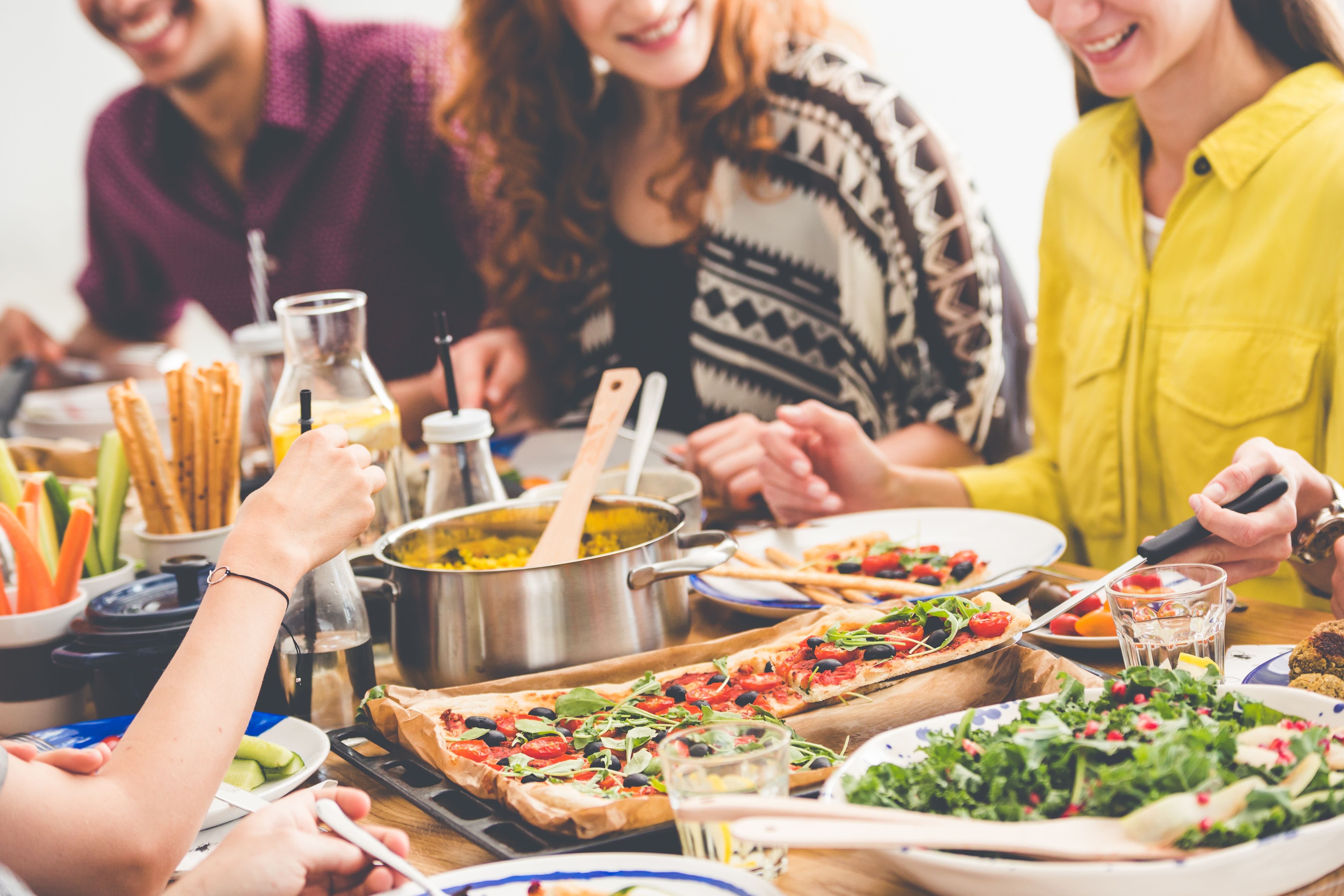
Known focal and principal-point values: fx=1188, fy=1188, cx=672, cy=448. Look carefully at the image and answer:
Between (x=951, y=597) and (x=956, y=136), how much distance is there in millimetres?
3274

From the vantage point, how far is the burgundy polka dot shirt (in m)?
3.35

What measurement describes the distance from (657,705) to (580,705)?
74 millimetres

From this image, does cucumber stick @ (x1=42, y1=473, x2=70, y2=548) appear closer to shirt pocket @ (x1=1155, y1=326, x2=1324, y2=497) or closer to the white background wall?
shirt pocket @ (x1=1155, y1=326, x2=1324, y2=497)

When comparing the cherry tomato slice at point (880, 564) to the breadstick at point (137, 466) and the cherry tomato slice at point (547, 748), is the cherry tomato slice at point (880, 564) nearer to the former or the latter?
the cherry tomato slice at point (547, 748)

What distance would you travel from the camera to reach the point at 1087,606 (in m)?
1.39

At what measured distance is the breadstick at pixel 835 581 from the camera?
1.47 meters

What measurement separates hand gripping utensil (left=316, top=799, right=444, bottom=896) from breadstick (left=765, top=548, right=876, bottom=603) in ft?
2.37

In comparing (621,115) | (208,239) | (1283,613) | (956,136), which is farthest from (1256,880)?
(956,136)

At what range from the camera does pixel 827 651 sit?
3.88 feet

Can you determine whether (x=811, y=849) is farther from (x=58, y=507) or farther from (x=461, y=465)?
(x=58, y=507)

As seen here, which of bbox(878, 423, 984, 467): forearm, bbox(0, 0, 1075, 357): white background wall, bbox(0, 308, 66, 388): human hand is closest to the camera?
bbox(878, 423, 984, 467): forearm

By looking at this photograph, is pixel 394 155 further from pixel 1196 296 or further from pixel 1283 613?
pixel 1283 613

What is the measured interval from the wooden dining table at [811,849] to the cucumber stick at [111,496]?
0.47 metres

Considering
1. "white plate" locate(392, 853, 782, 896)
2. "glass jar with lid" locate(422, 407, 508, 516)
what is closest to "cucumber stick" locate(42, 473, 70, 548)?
"glass jar with lid" locate(422, 407, 508, 516)
